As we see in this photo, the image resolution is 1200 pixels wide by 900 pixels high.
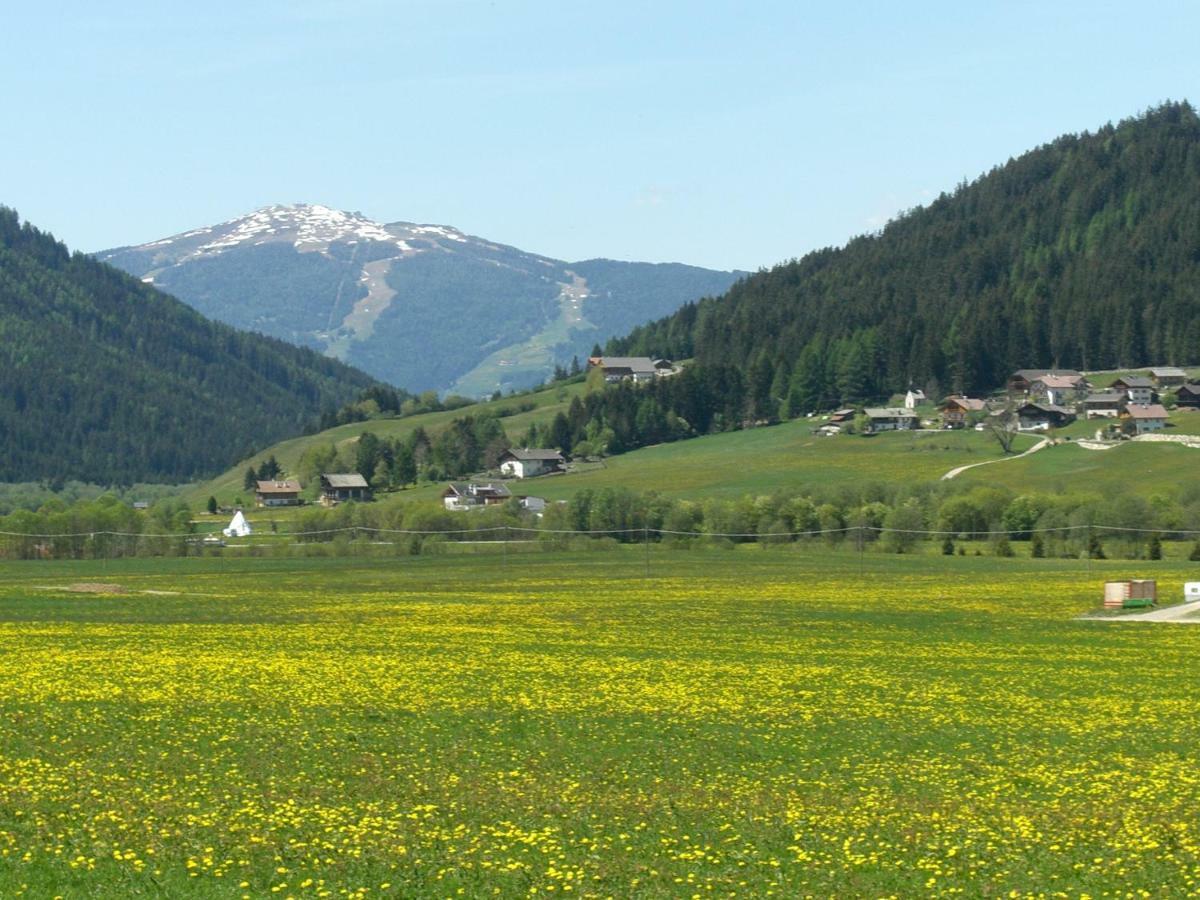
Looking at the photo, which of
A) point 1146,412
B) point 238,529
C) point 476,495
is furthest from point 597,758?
point 1146,412

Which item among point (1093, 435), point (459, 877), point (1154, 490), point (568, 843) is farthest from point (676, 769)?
point (1093, 435)

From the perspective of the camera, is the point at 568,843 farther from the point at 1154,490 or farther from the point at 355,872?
the point at 1154,490

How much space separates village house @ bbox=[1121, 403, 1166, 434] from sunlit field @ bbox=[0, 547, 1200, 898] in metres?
139

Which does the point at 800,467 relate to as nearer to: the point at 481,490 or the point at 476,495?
the point at 481,490

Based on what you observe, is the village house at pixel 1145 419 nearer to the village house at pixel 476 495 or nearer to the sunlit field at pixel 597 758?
the village house at pixel 476 495

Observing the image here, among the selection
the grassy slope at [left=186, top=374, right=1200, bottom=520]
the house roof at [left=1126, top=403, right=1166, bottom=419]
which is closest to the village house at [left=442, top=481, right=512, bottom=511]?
the grassy slope at [left=186, top=374, right=1200, bottom=520]

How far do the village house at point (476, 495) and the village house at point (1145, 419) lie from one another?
233 ft

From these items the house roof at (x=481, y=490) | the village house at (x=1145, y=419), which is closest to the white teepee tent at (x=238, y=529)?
the house roof at (x=481, y=490)

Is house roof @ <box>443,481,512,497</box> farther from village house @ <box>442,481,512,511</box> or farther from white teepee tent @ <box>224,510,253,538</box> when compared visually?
white teepee tent @ <box>224,510,253,538</box>

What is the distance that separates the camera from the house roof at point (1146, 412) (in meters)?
188

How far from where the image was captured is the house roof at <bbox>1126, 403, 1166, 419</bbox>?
615 ft

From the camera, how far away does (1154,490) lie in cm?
13600

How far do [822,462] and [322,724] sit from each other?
6133 inches

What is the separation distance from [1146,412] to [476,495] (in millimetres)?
77419
